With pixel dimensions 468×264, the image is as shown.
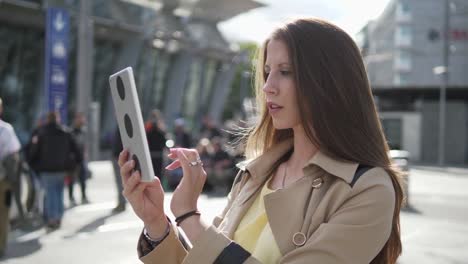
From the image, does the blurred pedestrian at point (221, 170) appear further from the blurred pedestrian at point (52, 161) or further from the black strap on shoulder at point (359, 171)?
the black strap on shoulder at point (359, 171)

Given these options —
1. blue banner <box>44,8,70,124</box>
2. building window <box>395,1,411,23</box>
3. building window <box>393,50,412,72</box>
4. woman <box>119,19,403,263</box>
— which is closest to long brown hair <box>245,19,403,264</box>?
woman <box>119,19,403,263</box>

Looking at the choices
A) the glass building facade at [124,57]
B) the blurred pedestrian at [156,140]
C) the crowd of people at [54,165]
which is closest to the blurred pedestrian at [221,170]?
the crowd of people at [54,165]

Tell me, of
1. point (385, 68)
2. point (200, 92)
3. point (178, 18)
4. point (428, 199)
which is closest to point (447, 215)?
point (428, 199)

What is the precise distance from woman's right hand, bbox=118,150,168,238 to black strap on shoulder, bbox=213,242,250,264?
0.28m

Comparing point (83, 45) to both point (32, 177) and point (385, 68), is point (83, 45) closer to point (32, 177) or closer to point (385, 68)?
point (32, 177)

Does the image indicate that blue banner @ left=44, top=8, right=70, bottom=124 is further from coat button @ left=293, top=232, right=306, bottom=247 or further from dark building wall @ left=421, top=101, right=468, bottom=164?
dark building wall @ left=421, top=101, right=468, bottom=164

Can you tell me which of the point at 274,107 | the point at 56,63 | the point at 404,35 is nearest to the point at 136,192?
the point at 274,107

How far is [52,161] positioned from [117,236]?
1.63 metres

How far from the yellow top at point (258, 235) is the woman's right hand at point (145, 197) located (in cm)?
26

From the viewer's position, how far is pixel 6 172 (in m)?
6.88

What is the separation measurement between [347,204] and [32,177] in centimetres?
792

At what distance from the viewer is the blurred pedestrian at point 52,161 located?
891 centimetres

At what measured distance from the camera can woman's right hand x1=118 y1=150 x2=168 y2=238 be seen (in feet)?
5.88

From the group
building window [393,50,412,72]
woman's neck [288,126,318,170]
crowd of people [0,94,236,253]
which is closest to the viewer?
woman's neck [288,126,318,170]
